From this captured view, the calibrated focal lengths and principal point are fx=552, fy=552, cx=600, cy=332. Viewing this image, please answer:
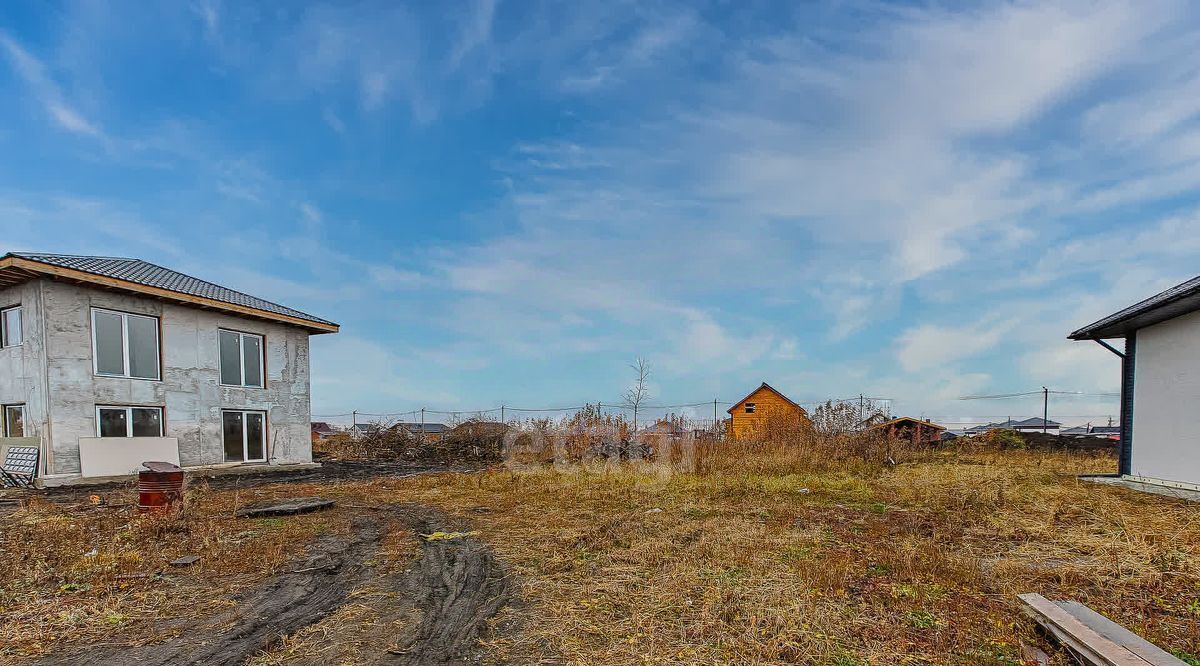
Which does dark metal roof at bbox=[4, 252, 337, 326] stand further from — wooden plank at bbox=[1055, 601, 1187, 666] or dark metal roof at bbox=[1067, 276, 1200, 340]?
dark metal roof at bbox=[1067, 276, 1200, 340]

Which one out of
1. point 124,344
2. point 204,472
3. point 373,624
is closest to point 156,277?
point 124,344

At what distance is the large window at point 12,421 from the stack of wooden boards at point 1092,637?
1685 centimetres

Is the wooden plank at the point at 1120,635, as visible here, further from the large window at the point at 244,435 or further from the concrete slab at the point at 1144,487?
the large window at the point at 244,435

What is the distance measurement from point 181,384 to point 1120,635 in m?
16.3

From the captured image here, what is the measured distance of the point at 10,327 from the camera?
38.7 feet

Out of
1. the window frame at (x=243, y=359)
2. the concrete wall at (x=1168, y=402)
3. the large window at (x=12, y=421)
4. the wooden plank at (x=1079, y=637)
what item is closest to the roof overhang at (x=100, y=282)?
the window frame at (x=243, y=359)

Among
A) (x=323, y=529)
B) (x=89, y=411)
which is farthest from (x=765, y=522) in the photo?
(x=89, y=411)

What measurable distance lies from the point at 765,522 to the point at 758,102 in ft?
22.3

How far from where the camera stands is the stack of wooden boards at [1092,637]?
289 centimetres

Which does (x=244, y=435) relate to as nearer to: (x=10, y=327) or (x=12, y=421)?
(x=12, y=421)

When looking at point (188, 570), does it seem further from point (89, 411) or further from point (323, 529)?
point (89, 411)

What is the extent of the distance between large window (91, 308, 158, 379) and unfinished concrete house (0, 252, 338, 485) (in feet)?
0.07

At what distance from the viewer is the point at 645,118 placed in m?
10.4

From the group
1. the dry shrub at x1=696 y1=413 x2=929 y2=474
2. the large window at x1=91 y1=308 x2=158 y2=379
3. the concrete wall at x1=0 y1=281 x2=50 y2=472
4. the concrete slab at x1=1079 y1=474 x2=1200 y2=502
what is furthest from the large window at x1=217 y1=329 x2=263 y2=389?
the concrete slab at x1=1079 y1=474 x2=1200 y2=502
